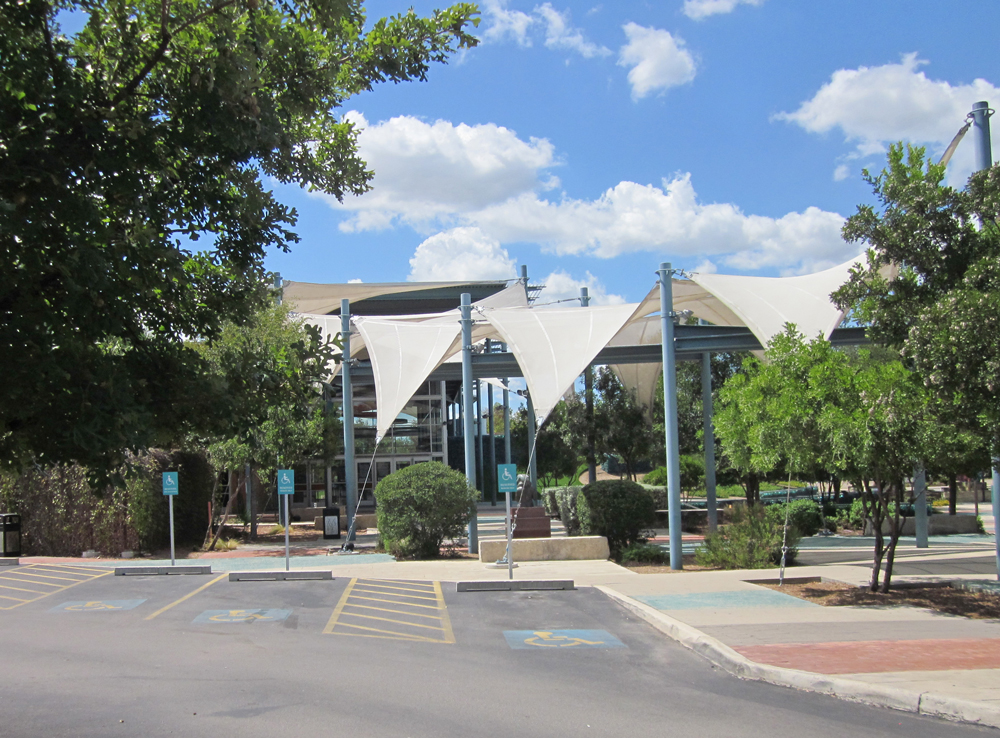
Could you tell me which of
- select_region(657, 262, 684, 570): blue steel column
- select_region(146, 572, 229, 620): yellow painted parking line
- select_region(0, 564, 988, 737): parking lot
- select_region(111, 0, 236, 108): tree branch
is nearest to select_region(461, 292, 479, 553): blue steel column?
select_region(657, 262, 684, 570): blue steel column

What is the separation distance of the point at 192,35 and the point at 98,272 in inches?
68.3

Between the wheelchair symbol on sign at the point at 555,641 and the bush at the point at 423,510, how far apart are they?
9.65m

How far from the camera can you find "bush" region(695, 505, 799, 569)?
1712 cm

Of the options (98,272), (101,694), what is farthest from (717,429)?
(98,272)

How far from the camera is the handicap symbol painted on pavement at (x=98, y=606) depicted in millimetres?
13320

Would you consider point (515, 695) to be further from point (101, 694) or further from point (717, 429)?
point (717, 429)

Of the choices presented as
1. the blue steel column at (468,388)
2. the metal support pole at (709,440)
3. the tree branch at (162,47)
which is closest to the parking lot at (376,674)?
the tree branch at (162,47)

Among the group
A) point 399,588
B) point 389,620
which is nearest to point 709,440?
point 399,588

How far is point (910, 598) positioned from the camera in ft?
42.8

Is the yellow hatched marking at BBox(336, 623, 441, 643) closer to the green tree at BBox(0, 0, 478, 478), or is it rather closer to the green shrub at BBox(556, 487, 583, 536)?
the green tree at BBox(0, 0, 478, 478)

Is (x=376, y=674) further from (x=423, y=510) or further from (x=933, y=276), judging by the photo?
(x=423, y=510)

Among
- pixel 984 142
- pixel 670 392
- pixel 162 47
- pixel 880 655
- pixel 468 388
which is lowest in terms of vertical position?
pixel 880 655

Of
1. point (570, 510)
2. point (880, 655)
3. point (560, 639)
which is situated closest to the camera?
point (880, 655)

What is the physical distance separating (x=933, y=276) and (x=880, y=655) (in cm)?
475
